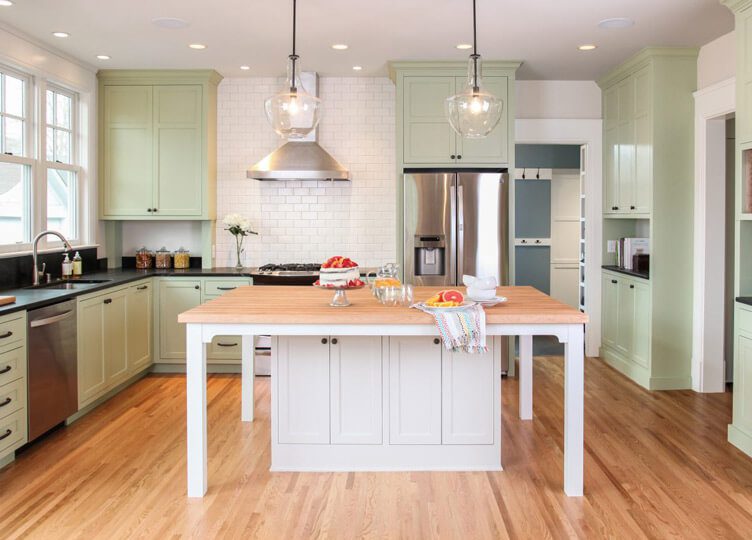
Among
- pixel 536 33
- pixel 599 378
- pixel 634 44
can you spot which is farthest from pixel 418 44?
pixel 599 378

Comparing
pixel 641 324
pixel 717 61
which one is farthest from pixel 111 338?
pixel 717 61

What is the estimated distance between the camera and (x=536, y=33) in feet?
16.3

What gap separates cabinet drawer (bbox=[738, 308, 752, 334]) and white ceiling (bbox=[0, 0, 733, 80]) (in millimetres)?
1989

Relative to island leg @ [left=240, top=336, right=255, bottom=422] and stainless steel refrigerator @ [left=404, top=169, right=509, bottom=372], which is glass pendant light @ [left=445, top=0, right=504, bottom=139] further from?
stainless steel refrigerator @ [left=404, top=169, right=509, bottom=372]

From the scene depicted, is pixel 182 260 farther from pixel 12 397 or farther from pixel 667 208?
pixel 667 208

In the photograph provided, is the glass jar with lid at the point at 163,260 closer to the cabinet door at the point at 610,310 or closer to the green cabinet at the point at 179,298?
the green cabinet at the point at 179,298

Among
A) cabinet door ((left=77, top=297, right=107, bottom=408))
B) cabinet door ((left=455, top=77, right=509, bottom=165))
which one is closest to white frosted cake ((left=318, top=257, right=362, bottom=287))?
cabinet door ((left=77, top=297, right=107, bottom=408))

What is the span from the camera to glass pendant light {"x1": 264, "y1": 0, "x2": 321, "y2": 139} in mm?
3332

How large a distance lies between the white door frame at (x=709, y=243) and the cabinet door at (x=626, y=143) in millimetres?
570

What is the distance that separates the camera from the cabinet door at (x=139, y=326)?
5.45m

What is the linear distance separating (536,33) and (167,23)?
2684mm

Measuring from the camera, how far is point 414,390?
3.62 metres

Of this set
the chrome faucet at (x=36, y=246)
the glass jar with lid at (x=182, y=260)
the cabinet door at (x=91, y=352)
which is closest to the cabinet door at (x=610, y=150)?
the glass jar with lid at (x=182, y=260)

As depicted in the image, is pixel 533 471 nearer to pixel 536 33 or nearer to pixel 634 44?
pixel 536 33
